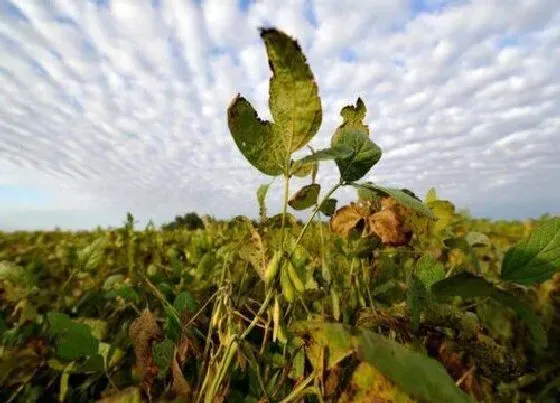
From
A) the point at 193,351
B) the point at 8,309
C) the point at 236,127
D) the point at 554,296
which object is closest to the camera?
the point at 236,127

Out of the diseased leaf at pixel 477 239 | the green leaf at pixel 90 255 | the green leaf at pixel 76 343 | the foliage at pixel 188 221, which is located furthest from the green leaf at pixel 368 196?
the foliage at pixel 188 221

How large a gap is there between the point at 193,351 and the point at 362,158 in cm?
42

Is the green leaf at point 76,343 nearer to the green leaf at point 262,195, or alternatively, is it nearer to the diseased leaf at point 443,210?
the green leaf at point 262,195

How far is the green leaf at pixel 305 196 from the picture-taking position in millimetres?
708

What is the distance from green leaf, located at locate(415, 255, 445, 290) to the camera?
2.21 ft

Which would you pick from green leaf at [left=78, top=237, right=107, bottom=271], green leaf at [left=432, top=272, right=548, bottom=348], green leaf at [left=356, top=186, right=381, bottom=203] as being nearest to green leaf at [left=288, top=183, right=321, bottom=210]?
green leaf at [left=356, top=186, right=381, bottom=203]

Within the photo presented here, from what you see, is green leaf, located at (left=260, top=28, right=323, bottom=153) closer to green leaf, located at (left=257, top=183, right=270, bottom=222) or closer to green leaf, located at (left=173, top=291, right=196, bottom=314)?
green leaf, located at (left=257, top=183, right=270, bottom=222)

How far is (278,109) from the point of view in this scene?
1.83 ft

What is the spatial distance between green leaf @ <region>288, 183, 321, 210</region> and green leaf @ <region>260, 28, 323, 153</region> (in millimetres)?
118

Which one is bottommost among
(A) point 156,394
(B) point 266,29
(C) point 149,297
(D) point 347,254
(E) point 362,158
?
(A) point 156,394

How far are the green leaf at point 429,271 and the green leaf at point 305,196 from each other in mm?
192

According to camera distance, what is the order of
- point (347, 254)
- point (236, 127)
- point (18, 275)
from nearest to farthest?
point (236, 127) < point (347, 254) < point (18, 275)

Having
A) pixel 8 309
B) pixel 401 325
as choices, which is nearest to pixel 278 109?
pixel 401 325

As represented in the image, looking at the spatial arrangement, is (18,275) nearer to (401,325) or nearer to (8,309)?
(8,309)
